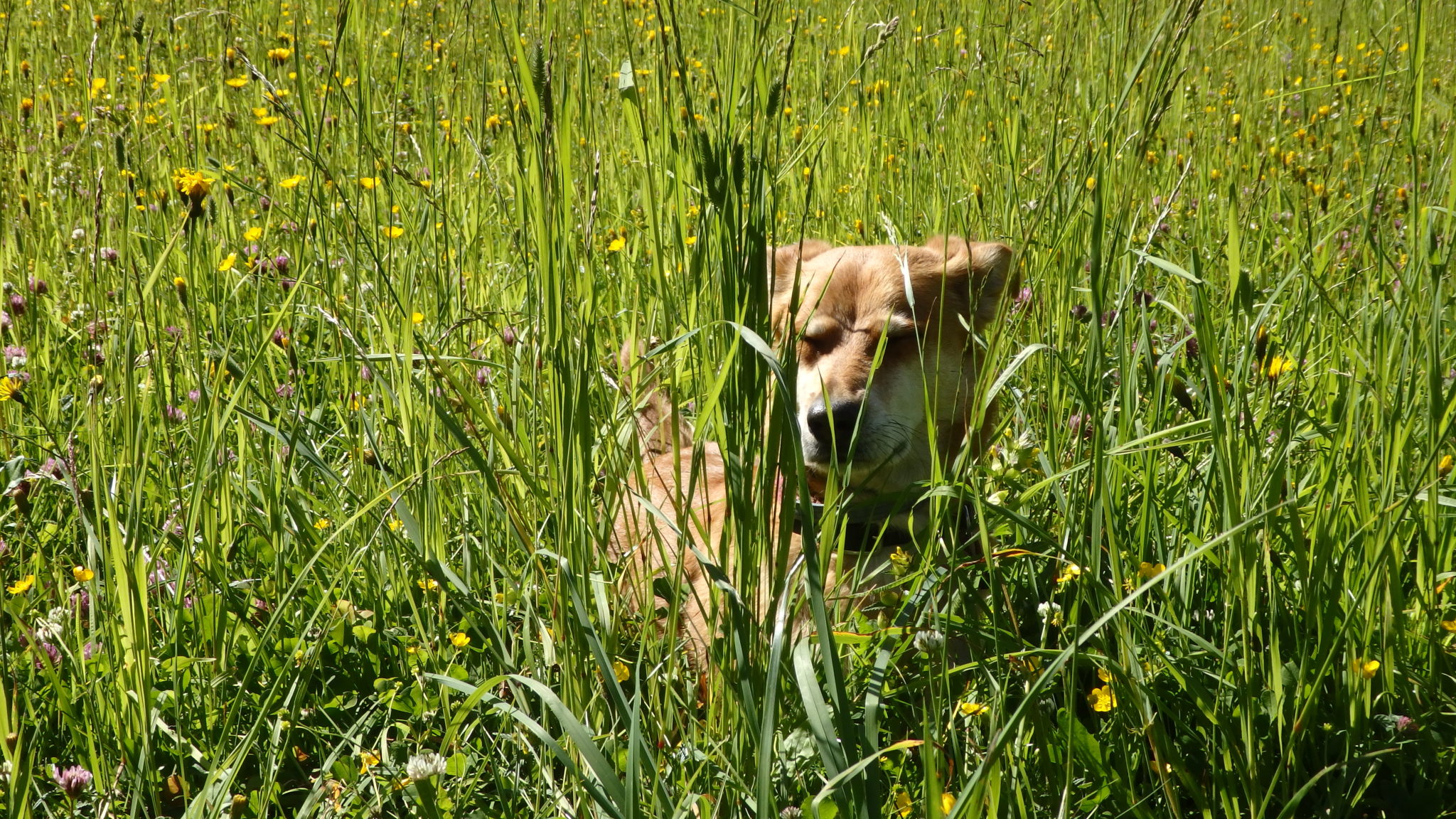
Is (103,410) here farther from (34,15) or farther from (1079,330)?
(34,15)

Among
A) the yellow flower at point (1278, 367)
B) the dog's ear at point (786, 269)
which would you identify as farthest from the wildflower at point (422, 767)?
the dog's ear at point (786, 269)

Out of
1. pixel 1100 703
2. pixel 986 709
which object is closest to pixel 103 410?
pixel 986 709

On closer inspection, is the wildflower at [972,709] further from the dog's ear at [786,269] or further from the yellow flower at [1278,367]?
the dog's ear at [786,269]

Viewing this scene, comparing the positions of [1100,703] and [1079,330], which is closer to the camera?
[1100,703]

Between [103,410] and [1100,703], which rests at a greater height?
[103,410]

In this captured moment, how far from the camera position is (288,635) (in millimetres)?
1843

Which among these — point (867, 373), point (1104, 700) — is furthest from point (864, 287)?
point (1104, 700)

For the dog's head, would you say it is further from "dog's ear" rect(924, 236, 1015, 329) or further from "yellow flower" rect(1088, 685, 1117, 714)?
"yellow flower" rect(1088, 685, 1117, 714)

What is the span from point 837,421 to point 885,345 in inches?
12.1

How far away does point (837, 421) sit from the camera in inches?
99.8

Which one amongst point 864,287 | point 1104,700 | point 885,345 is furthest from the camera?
point 864,287

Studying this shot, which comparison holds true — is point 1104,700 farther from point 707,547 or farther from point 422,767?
point 422,767

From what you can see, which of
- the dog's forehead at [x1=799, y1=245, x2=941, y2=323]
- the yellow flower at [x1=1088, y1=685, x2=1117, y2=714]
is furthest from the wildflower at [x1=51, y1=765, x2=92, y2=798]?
the dog's forehead at [x1=799, y1=245, x2=941, y2=323]

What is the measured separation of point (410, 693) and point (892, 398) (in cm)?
150
